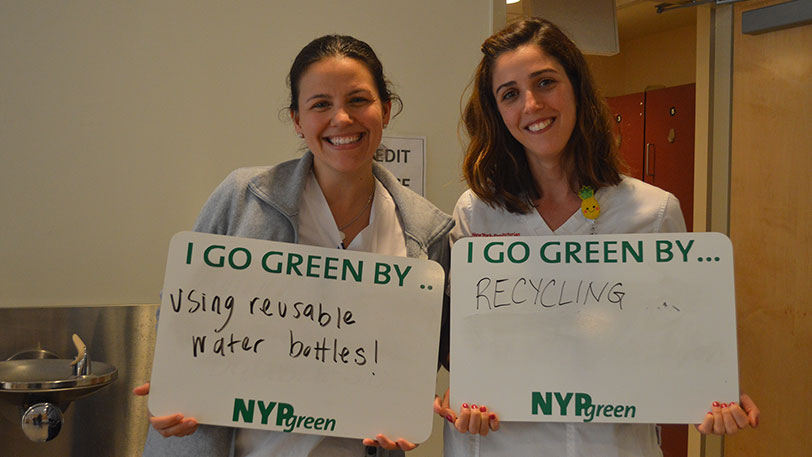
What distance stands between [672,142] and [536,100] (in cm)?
315

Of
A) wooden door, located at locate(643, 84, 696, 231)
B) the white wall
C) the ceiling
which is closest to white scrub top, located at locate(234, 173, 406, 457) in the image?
the white wall

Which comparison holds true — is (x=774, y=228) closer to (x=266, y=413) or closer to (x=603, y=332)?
(x=603, y=332)

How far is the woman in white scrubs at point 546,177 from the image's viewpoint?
52.1 inches

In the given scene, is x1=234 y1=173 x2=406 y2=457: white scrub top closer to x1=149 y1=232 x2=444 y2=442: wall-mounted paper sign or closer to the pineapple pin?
x1=149 y1=232 x2=444 y2=442: wall-mounted paper sign

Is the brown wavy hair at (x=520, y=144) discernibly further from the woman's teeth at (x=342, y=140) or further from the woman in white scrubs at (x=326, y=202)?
the woman's teeth at (x=342, y=140)

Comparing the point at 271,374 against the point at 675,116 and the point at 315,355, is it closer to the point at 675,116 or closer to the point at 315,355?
the point at 315,355

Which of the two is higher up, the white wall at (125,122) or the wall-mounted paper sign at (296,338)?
the white wall at (125,122)

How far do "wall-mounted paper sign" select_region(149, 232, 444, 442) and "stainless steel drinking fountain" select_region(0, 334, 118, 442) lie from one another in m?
0.54

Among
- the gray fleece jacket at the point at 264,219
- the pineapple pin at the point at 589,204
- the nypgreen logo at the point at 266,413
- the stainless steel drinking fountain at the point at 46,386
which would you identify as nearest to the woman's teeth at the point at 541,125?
the pineapple pin at the point at 589,204

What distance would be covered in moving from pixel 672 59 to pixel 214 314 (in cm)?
450

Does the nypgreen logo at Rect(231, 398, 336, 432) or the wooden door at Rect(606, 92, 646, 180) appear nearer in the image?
the nypgreen logo at Rect(231, 398, 336, 432)

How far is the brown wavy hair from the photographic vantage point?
1.45 metres

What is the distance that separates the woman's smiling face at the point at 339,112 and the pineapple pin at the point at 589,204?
0.44 metres

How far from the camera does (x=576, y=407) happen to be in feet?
4.15
